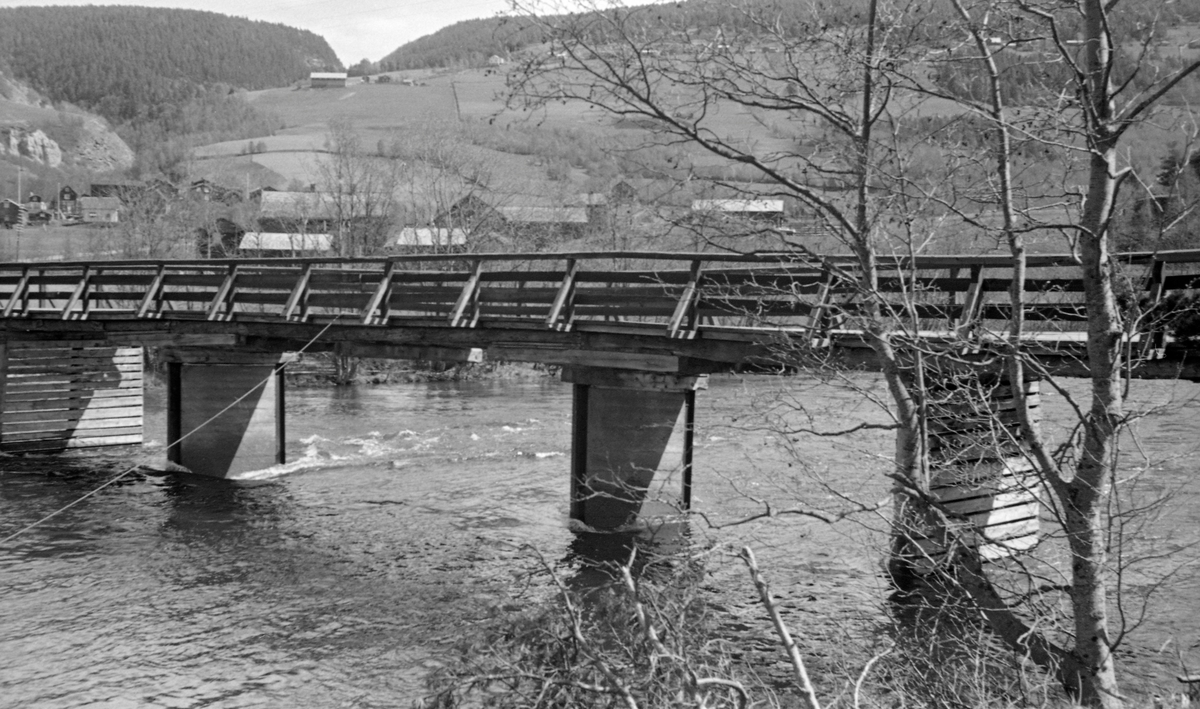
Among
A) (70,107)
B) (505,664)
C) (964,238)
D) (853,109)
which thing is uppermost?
(70,107)

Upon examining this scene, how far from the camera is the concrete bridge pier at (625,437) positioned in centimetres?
1563

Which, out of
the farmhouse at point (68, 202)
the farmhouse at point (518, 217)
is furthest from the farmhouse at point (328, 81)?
the farmhouse at point (518, 217)

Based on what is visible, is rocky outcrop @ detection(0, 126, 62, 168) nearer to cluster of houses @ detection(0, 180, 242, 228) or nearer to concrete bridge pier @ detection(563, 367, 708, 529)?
cluster of houses @ detection(0, 180, 242, 228)

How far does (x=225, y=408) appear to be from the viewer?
20.7m

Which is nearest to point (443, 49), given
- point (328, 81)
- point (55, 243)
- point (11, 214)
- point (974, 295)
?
point (328, 81)

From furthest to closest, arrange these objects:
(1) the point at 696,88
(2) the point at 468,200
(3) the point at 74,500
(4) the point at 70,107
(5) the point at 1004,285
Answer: (4) the point at 70,107 → (2) the point at 468,200 → (3) the point at 74,500 → (5) the point at 1004,285 → (1) the point at 696,88

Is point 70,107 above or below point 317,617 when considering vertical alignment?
above

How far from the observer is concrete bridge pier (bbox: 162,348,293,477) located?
819 inches

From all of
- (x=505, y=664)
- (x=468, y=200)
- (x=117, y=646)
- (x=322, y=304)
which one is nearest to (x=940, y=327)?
(x=505, y=664)

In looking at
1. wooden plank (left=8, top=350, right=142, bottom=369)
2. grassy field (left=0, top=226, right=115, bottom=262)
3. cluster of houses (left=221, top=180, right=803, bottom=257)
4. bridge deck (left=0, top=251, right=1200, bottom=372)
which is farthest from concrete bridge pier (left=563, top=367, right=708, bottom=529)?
grassy field (left=0, top=226, right=115, bottom=262)

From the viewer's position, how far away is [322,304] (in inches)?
741

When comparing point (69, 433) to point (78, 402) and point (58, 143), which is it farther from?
point (58, 143)

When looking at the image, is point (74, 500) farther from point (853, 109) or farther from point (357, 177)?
point (357, 177)

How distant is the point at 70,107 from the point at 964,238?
208 m
